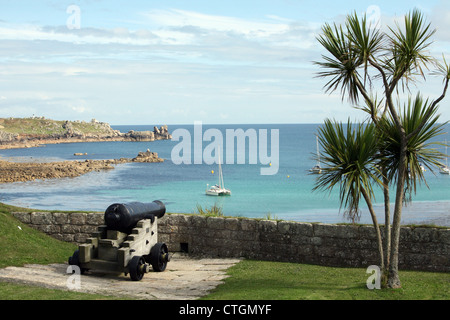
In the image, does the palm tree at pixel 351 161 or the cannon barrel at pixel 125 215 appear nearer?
the palm tree at pixel 351 161

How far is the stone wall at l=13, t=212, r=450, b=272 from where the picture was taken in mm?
9984

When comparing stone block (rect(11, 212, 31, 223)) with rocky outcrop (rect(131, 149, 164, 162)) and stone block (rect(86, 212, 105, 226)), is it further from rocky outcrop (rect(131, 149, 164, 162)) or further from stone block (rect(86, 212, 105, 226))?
rocky outcrop (rect(131, 149, 164, 162))

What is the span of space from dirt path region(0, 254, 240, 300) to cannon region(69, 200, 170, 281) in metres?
A: 0.22

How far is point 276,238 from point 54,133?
499 feet

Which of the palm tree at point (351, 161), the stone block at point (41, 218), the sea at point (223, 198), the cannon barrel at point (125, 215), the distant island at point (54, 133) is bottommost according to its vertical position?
the sea at point (223, 198)

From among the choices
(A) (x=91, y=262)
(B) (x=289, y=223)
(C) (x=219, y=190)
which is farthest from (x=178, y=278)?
(C) (x=219, y=190)

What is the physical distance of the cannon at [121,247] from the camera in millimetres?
9445

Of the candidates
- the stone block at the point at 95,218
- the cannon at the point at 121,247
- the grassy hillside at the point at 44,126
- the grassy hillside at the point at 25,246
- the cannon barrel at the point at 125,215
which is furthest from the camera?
the grassy hillside at the point at 44,126

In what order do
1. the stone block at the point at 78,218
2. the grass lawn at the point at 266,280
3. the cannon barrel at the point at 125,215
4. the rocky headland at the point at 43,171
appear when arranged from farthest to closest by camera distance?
the rocky headland at the point at 43,171, the stone block at the point at 78,218, the cannon barrel at the point at 125,215, the grass lawn at the point at 266,280

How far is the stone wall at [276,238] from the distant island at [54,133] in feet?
391

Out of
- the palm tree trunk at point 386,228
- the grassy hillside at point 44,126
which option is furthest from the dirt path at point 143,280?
the grassy hillside at point 44,126

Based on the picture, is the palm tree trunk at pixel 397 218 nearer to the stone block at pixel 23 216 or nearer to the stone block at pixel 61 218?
the stone block at pixel 61 218

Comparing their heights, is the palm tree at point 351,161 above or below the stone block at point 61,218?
above

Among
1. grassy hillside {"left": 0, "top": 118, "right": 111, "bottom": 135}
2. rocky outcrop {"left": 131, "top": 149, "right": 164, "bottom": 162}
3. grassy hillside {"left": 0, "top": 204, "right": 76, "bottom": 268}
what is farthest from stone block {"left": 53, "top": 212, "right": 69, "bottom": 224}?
grassy hillside {"left": 0, "top": 118, "right": 111, "bottom": 135}
